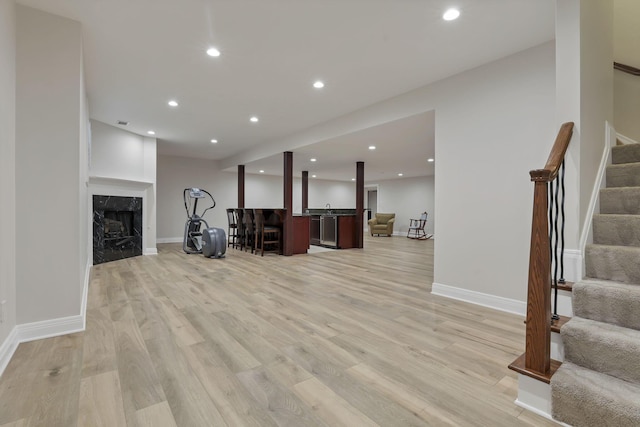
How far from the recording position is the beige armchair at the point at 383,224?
1164cm

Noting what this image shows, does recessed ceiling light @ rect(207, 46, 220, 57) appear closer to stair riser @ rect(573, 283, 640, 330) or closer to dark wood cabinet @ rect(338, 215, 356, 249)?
stair riser @ rect(573, 283, 640, 330)

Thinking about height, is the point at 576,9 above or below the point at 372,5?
below

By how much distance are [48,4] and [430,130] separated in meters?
4.56

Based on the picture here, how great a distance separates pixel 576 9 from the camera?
6.17 ft

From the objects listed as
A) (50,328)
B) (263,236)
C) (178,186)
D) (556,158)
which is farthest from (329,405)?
(178,186)

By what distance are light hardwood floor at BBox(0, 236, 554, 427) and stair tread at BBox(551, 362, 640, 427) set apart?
17cm

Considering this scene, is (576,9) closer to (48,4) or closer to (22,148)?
(48,4)

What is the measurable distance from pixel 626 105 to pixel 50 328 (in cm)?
632

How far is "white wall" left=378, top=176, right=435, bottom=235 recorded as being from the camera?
38.0 ft

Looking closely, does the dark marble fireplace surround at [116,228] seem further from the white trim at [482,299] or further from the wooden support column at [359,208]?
the white trim at [482,299]

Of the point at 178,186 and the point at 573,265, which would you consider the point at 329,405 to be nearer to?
the point at 573,265

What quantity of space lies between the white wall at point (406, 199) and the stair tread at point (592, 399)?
10.2 m

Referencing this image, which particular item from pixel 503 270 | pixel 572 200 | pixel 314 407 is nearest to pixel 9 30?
pixel 314 407

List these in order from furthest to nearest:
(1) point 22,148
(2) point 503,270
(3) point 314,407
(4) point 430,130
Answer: (4) point 430,130 → (2) point 503,270 → (1) point 22,148 → (3) point 314,407
